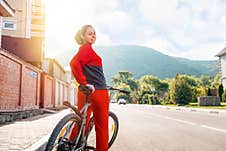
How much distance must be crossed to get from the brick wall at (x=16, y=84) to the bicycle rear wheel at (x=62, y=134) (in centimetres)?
730

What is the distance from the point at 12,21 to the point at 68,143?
79.0 ft

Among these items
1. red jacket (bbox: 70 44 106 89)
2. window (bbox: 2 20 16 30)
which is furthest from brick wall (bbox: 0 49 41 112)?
window (bbox: 2 20 16 30)

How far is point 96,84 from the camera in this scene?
389 centimetres

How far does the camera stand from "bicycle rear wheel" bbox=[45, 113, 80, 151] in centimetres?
315

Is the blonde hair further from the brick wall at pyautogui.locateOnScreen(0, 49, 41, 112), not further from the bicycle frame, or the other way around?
the brick wall at pyautogui.locateOnScreen(0, 49, 41, 112)

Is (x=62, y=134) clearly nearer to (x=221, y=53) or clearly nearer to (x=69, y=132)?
(x=69, y=132)

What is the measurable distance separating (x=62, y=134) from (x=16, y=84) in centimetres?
937

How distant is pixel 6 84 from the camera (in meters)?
10.7

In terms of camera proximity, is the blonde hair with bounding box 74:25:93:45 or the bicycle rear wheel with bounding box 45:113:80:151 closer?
the bicycle rear wheel with bounding box 45:113:80:151

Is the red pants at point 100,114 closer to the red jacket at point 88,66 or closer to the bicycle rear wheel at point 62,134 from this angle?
the red jacket at point 88,66

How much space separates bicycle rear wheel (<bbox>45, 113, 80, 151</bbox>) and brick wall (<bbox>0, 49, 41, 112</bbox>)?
7297mm

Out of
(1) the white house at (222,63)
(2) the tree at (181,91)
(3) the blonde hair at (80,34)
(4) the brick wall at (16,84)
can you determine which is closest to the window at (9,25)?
(4) the brick wall at (16,84)

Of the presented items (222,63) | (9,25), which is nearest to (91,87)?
(9,25)

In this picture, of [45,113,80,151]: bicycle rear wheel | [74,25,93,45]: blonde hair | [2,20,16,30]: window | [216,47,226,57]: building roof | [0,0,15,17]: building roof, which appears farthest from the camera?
[216,47,226,57]: building roof
